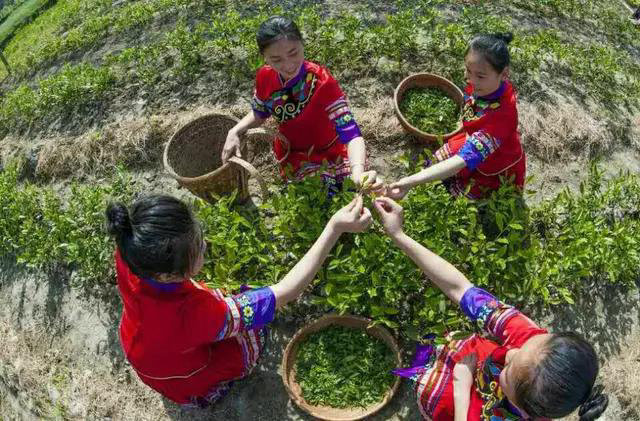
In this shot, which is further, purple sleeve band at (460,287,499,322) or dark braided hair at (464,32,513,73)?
dark braided hair at (464,32,513,73)

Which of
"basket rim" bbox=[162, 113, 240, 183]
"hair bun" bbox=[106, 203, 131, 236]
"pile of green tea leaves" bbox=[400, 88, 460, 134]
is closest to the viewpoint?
"hair bun" bbox=[106, 203, 131, 236]

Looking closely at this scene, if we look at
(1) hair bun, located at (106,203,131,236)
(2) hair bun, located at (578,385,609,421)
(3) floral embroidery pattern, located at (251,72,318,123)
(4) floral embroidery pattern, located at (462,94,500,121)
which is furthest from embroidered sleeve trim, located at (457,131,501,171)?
(1) hair bun, located at (106,203,131,236)

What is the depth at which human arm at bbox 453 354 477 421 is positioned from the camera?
85.4 inches

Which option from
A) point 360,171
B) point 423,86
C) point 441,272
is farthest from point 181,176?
point 423,86

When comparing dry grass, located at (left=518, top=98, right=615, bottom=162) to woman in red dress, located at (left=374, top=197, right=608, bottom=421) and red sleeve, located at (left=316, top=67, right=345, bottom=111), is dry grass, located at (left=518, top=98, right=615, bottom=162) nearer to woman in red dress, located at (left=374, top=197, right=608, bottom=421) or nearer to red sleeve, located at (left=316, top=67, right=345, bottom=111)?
red sleeve, located at (left=316, top=67, right=345, bottom=111)

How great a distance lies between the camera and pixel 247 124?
3154 millimetres

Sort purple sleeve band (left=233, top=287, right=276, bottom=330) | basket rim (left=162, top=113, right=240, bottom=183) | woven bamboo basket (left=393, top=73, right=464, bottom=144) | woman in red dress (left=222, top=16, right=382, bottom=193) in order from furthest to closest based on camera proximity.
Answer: woven bamboo basket (left=393, top=73, right=464, bottom=144) → basket rim (left=162, top=113, right=240, bottom=183) → woman in red dress (left=222, top=16, right=382, bottom=193) → purple sleeve band (left=233, top=287, right=276, bottom=330)

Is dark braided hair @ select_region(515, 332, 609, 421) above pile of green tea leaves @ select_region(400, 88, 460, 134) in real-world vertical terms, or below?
above

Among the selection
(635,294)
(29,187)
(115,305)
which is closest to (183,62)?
(29,187)

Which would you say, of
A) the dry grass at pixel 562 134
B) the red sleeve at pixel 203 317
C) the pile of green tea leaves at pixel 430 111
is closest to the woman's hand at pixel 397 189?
the red sleeve at pixel 203 317

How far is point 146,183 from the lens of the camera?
4152 mm

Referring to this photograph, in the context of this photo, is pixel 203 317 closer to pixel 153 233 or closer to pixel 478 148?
pixel 153 233

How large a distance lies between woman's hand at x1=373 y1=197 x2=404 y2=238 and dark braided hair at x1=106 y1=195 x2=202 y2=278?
0.96 meters

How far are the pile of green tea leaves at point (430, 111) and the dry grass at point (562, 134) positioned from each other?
2.18ft
